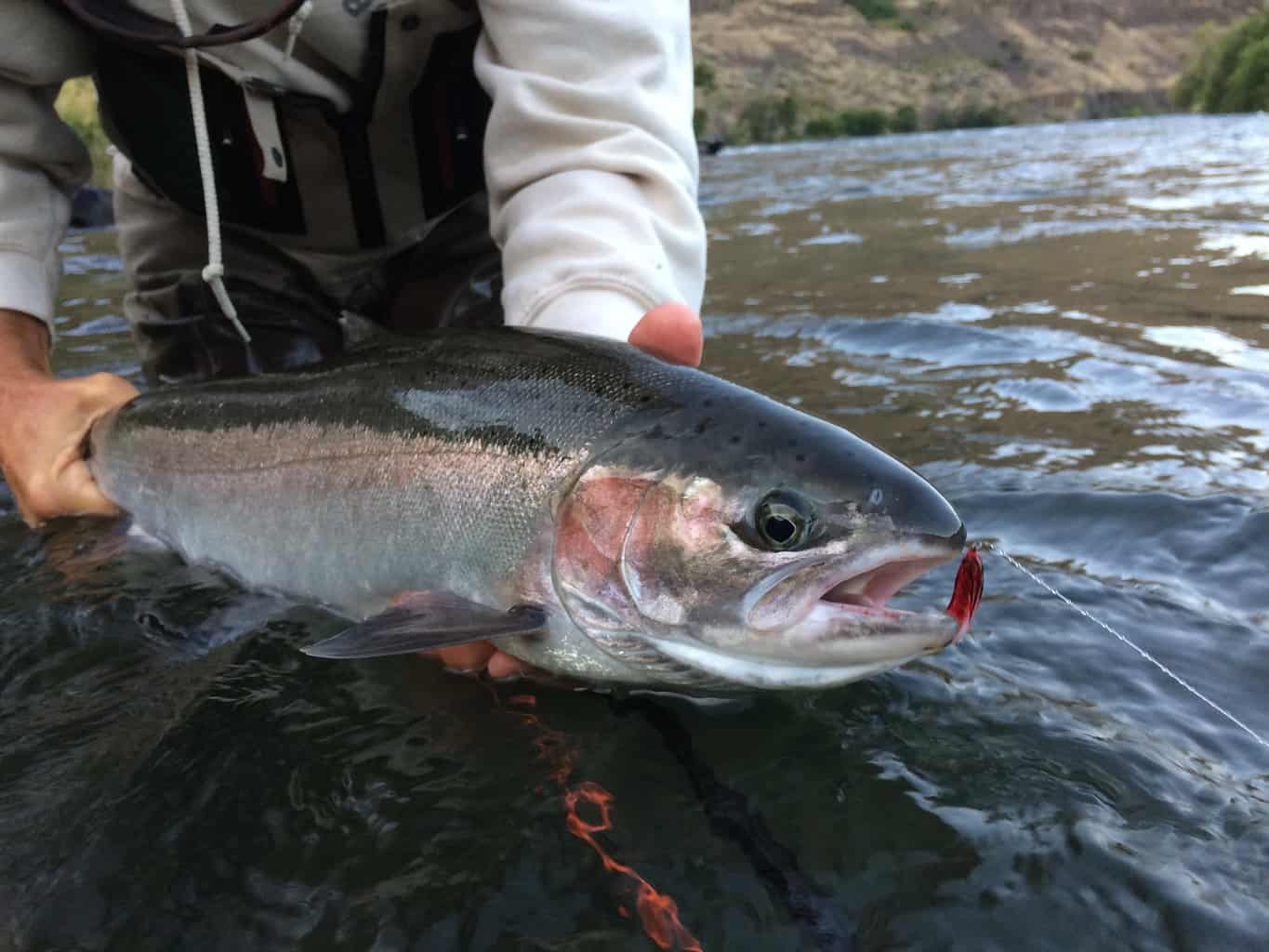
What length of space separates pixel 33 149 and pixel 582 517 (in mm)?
2468

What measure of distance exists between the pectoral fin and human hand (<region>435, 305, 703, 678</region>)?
0.44ft

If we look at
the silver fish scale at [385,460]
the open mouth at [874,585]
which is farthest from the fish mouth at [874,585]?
the silver fish scale at [385,460]

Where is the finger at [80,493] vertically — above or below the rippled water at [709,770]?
above

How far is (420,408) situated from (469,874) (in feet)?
3.20

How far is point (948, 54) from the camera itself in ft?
321

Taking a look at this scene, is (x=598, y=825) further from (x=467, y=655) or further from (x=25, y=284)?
(x=25, y=284)

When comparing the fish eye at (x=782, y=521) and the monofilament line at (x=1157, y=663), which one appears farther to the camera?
the monofilament line at (x=1157, y=663)

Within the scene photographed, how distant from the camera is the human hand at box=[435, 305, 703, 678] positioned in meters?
1.93

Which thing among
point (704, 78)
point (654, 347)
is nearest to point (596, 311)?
point (654, 347)

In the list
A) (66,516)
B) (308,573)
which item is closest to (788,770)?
(308,573)

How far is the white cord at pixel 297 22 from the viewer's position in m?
2.59

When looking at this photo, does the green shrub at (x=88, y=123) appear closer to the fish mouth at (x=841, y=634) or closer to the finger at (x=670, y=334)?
the finger at (x=670, y=334)

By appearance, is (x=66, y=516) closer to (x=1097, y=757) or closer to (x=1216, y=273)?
(x=1097, y=757)

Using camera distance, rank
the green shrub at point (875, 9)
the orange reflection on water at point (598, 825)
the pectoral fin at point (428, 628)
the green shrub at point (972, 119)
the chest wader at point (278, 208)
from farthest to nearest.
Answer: the green shrub at point (875, 9) → the green shrub at point (972, 119) → the chest wader at point (278, 208) → the pectoral fin at point (428, 628) → the orange reflection on water at point (598, 825)
